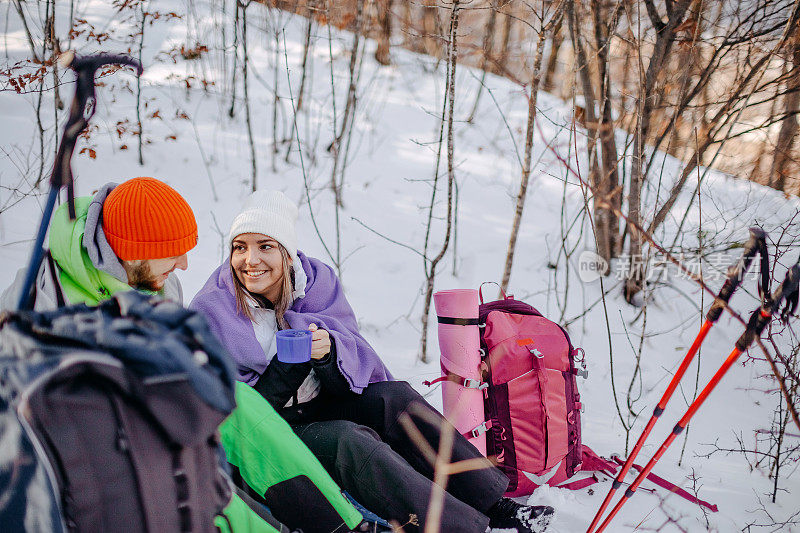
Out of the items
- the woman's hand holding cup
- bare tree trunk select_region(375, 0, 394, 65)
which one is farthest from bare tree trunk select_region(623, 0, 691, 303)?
bare tree trunk select_region(375, 0, 394, 65)

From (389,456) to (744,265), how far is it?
1250 mm

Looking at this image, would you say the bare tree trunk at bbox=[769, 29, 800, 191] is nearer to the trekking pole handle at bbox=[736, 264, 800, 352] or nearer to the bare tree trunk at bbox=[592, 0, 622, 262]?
the bare tree trunk at bbox=[592, 0, 622, 262]

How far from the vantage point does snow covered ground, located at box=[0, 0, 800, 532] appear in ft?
9.47

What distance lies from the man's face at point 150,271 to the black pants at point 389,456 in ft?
2.35

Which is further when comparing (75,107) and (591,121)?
(591,121)

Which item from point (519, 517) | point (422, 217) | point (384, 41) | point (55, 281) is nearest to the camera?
point (55, 281)

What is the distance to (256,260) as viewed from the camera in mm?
2244

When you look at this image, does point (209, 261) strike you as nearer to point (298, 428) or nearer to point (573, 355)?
point (298, 428)

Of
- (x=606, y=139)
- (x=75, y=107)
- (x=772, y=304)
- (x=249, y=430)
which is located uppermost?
(x=606, y=139)

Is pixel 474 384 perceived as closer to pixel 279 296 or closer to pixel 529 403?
pixel 529 403

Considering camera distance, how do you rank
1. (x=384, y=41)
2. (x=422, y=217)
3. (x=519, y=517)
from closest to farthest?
(x=519, y=517)
(x=422, y=217)
(x=384, y=41)

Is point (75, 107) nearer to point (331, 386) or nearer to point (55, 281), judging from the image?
point (55, 281)

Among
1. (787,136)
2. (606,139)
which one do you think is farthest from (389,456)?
(787,136)

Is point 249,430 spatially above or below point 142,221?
below
